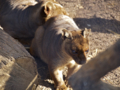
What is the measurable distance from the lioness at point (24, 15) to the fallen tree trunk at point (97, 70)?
2775 mm

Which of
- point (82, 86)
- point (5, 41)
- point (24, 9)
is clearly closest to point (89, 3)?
point (24, 9)

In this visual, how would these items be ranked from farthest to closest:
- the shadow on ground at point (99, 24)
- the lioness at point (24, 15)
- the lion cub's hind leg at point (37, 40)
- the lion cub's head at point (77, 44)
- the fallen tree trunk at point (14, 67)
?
the shadow on ground at point (99, 24) < the lioness at point (24, 15) < the lion cub's hind leg at point (37, 40) < the lion cub's head at point (77, 44) < the fallen tree trunk at point (14, 67)

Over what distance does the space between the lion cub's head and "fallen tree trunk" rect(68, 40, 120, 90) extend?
135cm

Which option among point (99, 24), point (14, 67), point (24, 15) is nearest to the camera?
point (14, 67)

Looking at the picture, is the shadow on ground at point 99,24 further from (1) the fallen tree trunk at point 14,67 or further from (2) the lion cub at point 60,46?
(1) the fallen tree trunk at point 14,67

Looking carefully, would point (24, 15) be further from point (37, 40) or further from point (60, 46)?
point (60, 46)

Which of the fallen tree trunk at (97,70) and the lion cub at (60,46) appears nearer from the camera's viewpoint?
the fallen tree trunk at (97,70)

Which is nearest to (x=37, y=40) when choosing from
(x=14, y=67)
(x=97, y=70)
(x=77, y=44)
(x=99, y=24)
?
(x=77, y=44)

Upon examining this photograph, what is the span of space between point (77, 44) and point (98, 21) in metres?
2.67

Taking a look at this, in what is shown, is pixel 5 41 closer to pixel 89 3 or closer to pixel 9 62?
pixel 9 62

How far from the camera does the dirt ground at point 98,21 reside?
13.4 ft

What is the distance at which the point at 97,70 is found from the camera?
1.29 meters

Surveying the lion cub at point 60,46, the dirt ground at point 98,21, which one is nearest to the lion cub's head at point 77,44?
the lion cub at point 60,46

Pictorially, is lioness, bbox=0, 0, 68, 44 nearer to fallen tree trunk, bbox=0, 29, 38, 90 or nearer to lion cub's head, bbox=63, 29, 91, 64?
lion cub's head, bbox=63, 29, 91, 64
